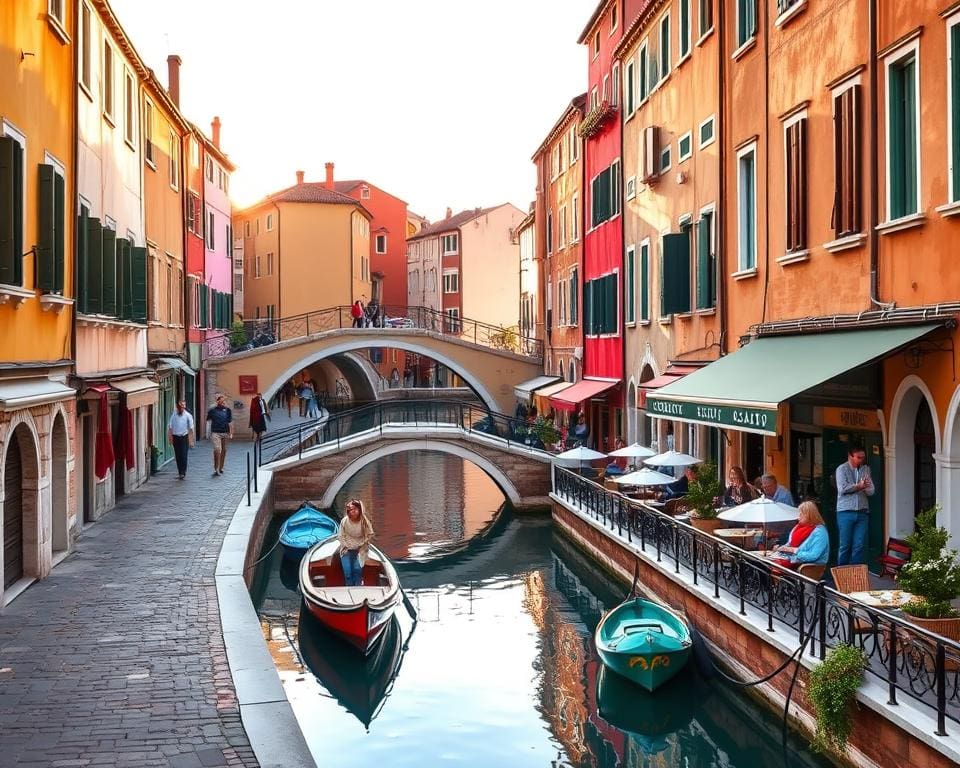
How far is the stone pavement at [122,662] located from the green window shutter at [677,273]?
8.91 meters

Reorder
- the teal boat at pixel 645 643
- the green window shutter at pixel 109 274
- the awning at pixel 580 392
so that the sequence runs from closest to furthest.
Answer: the teal boat at pixel 645 643
the green window shutter at pixel 109 274
the awning at pixel 580 392

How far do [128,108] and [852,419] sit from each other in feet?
50.9

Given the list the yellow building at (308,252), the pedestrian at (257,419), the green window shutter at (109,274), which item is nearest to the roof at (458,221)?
the yellow building at (308,252)

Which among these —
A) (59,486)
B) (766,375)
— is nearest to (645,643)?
(766,375)

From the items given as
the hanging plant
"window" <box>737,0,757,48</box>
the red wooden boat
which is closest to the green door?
the hanging plant

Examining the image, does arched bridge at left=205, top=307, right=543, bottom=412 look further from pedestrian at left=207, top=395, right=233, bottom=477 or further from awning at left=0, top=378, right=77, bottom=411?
awning at left=0, top=378, right=77, bottom=411

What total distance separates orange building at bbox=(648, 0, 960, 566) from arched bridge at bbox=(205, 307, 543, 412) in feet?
75.2

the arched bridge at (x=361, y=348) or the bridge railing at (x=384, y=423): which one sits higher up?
the arched bridge at (x=361, y=348)

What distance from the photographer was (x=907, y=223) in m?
12.3

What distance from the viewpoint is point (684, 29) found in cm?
2156

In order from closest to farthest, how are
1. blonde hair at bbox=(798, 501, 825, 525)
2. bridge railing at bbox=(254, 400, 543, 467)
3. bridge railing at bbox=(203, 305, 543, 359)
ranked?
1. blonde hair at bbox=(798, 501, 825, 525)
2. bridge railing at bbox=(254, 400, 543, 467)
3. bridge railing at bbox=(203, 305, 543, 359)

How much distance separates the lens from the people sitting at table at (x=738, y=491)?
1630cm

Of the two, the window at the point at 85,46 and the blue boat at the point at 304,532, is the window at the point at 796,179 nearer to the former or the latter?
the window at the point at 85,46

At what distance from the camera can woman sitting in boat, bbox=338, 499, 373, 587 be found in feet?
57.9
